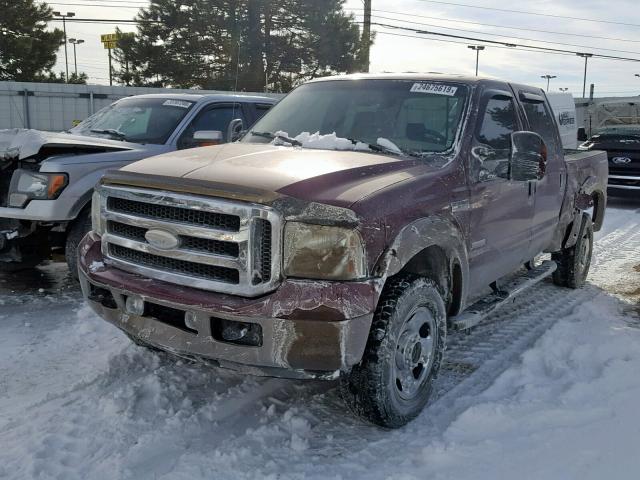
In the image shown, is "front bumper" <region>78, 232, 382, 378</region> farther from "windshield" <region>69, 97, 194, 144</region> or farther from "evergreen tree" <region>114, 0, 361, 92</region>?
"evergreen tree" <region>114, 0, 361, 92</region>

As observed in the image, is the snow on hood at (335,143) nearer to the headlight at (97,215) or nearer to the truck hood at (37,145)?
the headlight at (97,215)

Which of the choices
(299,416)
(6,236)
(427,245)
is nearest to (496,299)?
(427,245)

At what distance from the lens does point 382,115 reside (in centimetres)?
438

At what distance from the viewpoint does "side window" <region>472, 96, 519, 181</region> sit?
4248mm

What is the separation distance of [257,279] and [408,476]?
1161mm

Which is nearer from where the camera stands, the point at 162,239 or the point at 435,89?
the point at 162,239

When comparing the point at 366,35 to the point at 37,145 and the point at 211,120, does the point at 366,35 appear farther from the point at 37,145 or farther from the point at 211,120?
the point at 37,145

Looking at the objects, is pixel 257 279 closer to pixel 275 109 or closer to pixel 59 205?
pixel 275 109

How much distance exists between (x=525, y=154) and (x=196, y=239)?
235 centimetres

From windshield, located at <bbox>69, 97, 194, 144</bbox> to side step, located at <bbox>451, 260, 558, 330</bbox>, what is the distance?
12.1ft

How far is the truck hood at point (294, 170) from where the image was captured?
10.3ft

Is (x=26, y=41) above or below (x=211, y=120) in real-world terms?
above

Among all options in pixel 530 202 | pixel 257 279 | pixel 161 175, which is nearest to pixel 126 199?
pixel 161 175

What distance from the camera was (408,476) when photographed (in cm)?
299
